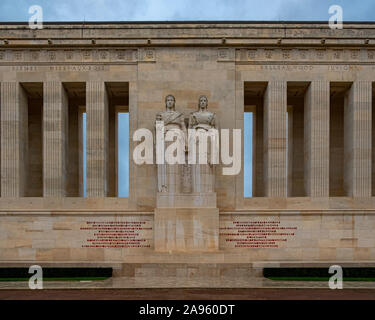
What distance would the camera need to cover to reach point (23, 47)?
2264cm

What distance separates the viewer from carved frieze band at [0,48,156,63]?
74.5ft

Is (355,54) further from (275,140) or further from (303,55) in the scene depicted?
(275,140)

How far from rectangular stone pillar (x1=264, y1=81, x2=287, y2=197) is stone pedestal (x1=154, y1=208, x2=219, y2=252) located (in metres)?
4.38

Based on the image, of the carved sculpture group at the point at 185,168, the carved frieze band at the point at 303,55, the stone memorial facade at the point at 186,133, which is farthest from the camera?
the carved frieze band at the point at 303,55

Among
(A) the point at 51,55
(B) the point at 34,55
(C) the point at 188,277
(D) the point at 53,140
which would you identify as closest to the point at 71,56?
(A) the point at 51,55

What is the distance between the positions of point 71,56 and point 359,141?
18.5 m

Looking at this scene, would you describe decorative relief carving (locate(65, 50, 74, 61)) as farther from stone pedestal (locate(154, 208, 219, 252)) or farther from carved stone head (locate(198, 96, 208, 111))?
stone pedestal (locate(154, 208, 219, 252))

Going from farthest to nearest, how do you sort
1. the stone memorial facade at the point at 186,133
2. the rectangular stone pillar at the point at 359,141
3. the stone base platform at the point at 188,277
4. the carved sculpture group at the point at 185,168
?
the rectangular stone pillar at the point at 359,141
the stone memorial facade at the point at 186,133
the carved sculpture group at the point at 185,168
the stone base platform at the point at 188,277

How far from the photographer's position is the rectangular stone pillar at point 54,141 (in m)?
22.1

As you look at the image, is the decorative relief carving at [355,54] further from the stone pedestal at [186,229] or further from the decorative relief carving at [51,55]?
the decorative relief carving at [51,55]

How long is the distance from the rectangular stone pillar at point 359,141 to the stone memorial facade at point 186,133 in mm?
62

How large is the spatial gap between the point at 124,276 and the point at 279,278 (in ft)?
24.3

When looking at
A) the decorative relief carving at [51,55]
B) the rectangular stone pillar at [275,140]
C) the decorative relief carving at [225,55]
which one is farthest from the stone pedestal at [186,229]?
the decorative relief carving at [51,55]

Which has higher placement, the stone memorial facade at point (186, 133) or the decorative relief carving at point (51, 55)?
the decorative relief carving at point (51, 55)
